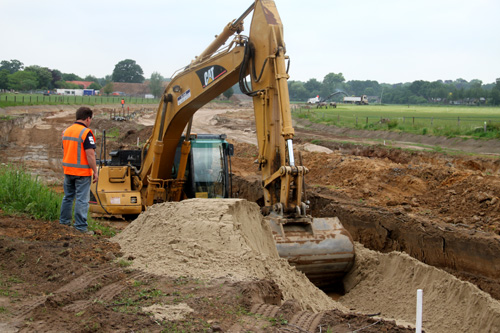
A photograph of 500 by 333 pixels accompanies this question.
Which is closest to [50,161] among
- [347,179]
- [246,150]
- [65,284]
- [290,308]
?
[246,150]

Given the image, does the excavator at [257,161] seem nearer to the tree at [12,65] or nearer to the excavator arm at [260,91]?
the excavator arm at [260,91]

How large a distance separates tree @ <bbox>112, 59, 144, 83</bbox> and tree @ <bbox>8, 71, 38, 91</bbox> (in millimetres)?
30868

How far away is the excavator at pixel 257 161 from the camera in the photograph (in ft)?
24.4

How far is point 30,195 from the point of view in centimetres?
848

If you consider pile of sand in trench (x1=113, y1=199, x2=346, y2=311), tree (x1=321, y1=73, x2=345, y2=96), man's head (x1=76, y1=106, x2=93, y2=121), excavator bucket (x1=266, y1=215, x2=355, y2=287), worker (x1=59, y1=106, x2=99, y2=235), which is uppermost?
tree (x1=321, y1=73, x2=345, y2=96)

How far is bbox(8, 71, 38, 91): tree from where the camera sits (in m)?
92.8

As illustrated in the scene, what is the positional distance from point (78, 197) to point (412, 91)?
310 feet

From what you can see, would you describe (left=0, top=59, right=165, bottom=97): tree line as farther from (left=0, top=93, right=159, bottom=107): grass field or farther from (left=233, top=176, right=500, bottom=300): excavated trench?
(left=233, top=176, right=500, bottom=300): excavated trench

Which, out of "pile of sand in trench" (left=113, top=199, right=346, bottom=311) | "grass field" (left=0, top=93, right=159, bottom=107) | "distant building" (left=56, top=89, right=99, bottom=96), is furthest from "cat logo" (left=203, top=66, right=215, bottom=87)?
"distant building" (left=56, top=89, right=99, bottom=96)

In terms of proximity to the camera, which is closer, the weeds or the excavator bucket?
the excavator bucket

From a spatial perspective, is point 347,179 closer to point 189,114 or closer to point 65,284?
point 189,114

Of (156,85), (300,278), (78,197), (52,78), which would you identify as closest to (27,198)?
(78,197)

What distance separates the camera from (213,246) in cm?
588

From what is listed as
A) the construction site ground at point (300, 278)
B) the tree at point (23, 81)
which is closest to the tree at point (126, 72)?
the tree at point (23, 81)
